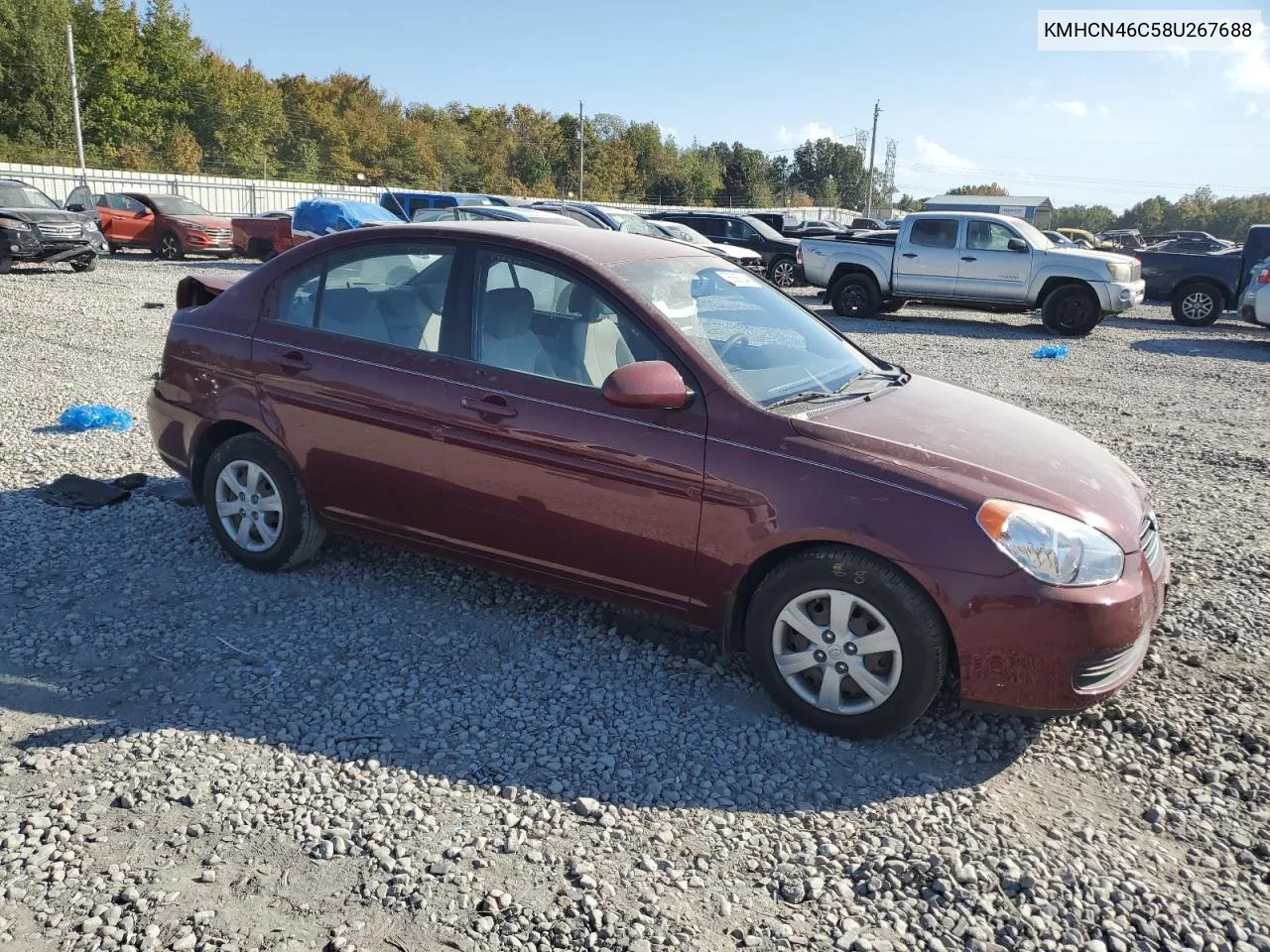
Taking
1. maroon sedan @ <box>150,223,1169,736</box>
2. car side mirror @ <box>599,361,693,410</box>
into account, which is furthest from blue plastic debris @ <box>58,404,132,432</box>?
car side mirror @ <box>599,361,693,410</box>

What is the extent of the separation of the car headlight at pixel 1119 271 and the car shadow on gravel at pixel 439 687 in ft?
43.9

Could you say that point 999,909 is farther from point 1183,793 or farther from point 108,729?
point 108,729

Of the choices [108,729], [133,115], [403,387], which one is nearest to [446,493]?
[403,387]

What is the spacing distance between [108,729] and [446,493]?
1507 mm

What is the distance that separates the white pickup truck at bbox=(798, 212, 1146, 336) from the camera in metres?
15.2

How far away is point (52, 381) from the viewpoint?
28.7 ft

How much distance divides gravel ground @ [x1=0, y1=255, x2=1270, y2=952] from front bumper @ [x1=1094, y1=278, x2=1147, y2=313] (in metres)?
11.1

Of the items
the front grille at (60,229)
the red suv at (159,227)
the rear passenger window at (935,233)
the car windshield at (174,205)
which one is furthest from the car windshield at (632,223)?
the car windshield at (174,205)

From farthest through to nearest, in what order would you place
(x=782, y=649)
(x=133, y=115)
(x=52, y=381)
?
(x=133, y=115)
(x=52, y=381)
(x=782, y=649)

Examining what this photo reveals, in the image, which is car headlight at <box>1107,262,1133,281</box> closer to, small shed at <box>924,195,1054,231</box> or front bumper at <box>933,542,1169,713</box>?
front bumper at <box>933,542,1169,713</box>

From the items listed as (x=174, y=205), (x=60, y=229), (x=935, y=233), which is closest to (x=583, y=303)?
(x=935, y=233)

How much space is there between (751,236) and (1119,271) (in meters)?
9.26

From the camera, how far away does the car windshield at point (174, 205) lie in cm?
2317

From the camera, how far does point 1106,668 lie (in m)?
3.29
